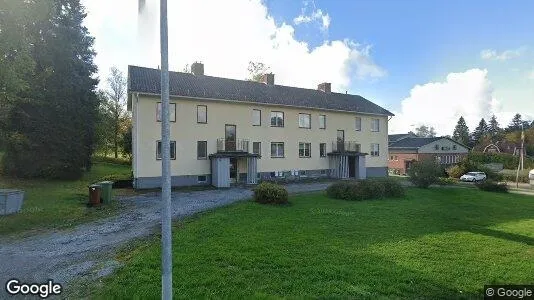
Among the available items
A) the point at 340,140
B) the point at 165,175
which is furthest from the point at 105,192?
the point at 340,140

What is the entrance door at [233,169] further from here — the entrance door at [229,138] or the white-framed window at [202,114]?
the white-framed window at [202,114]

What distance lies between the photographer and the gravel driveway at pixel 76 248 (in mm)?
7703

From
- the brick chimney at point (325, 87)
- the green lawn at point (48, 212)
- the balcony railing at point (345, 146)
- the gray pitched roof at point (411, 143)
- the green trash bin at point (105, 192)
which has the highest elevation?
the brick chimney at point (325, 87)

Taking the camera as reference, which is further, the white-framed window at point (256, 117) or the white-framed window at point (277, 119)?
the white-framed window at point (277, 119)

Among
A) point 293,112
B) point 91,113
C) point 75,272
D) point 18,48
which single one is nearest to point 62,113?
point 91,113

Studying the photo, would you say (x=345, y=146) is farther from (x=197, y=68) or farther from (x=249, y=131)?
(x=197, y=68)

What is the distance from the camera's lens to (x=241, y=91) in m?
31.3

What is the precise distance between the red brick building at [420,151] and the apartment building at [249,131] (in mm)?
20567

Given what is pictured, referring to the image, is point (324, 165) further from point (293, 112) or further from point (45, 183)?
point (45, 183)

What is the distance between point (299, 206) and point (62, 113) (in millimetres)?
21995

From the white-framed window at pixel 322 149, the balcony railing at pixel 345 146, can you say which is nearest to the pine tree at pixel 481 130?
the balcony railing at pixel 345 146

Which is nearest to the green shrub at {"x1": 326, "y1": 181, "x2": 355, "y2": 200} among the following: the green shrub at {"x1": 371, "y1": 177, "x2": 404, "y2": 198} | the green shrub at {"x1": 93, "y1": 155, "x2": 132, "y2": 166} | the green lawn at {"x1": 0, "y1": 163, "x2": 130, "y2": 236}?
the green shrub at {"x1": 371, "y1": 177, "x2": 404, "y2": 198}

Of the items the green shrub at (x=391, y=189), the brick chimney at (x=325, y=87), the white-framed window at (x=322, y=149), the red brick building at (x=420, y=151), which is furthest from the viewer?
the red brick building at (x=420, y=151)

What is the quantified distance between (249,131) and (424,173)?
15876 millimetres
